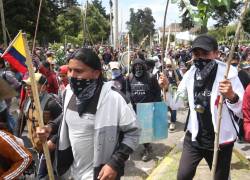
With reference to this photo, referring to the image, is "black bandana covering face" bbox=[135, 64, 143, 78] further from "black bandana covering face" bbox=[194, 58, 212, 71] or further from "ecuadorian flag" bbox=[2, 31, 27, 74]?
"black bandana covering face" bbox=[194, 58, 212, 71]

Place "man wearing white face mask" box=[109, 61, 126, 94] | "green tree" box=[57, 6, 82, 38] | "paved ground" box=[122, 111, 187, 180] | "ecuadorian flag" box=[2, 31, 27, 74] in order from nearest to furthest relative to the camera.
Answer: "ecuadorian flag" box=[2, 31, 27, 74], "paved ground" box=[122, 111, 187, 180], "man wearing white face mask" box=[109, 61, 126, 94], "green tree" box=[57, 6, 82, 38]

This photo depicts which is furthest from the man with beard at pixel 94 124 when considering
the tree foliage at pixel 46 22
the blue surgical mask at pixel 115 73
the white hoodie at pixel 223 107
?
the tree foliage at pixel 46 22

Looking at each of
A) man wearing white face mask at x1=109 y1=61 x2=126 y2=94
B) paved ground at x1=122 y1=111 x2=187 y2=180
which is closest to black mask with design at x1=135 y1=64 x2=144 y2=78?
man wearing white face mask at x1=109 y1=61 x2=126 y2=94

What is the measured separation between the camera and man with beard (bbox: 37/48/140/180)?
2.97m

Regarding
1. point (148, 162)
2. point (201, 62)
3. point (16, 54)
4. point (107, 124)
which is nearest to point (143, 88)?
point (148, 162)

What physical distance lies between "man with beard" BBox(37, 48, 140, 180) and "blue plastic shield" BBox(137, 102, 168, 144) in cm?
397

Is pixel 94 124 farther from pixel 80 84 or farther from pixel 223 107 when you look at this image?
pixel 223 107

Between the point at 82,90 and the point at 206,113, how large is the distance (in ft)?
4.44

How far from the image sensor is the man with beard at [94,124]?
2975mm

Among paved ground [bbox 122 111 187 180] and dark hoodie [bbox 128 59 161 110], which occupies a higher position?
dark hoodie [bbox 128 59 161 110]

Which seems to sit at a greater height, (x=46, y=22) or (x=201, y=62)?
(x=46, y=22)

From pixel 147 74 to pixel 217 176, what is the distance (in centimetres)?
369

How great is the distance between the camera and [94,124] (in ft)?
9.91

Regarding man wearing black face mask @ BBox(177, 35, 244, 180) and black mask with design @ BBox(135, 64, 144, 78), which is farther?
black mask with design @ BBox(135, 64, 144, 78)
